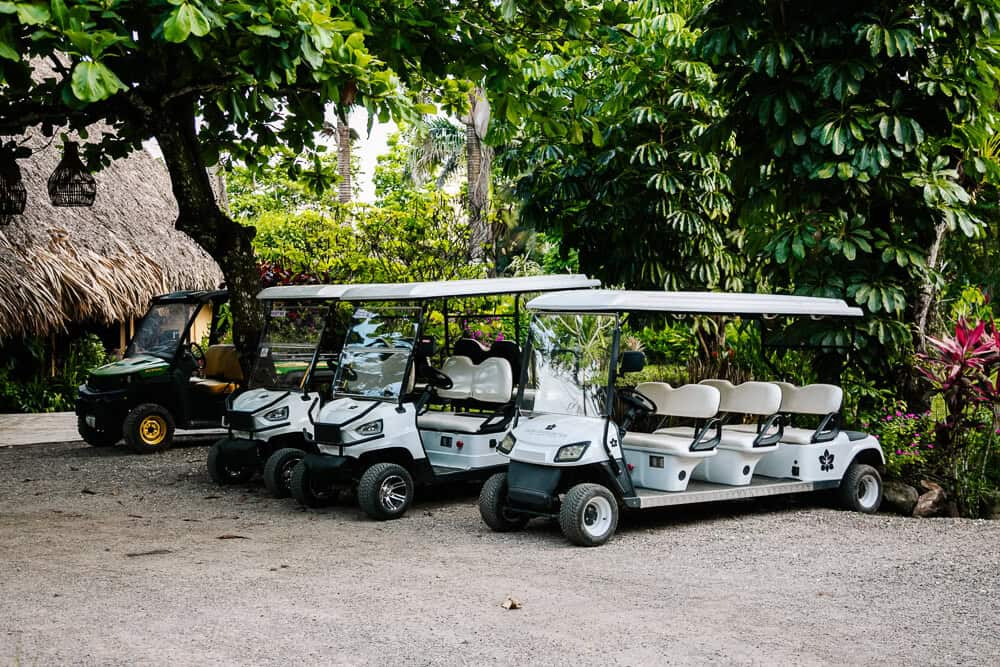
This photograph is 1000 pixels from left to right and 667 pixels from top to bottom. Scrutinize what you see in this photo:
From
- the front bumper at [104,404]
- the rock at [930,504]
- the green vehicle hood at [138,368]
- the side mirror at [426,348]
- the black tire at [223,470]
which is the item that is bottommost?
the black tire at [223,470]

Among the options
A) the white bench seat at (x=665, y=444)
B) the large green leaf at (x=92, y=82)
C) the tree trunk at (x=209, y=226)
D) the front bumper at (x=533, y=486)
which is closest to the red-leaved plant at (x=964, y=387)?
the white bench seat at (x=665, y=444)

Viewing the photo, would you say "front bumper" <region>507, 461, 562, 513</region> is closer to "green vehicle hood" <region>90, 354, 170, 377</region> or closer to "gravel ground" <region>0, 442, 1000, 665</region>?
"gravel ground" <region>0, 442, 1000, 665</region>

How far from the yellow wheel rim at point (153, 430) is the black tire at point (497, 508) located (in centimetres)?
552

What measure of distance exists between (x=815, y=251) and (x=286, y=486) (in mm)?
4796

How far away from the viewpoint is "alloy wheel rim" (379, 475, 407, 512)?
7.63m

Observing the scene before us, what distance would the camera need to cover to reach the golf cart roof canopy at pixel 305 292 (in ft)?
29.6

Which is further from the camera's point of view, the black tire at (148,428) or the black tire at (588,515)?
the black tire at (148,428)

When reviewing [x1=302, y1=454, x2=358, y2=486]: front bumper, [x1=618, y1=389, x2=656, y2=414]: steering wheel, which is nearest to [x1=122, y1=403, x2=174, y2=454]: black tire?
[x1=302, y1=454, x2=358, y2=486]: front bumper

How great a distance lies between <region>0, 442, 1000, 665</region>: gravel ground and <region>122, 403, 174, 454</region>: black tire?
271 centimetres

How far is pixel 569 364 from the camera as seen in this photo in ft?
24.0

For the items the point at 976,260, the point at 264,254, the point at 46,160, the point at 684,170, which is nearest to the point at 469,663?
the point at 684,170

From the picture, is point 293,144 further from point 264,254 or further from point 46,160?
point 46,160

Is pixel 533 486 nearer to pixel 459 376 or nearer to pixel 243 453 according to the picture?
pixel 459 376

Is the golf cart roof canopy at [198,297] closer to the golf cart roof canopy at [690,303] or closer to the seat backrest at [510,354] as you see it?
the seat backrest at [510,354]
